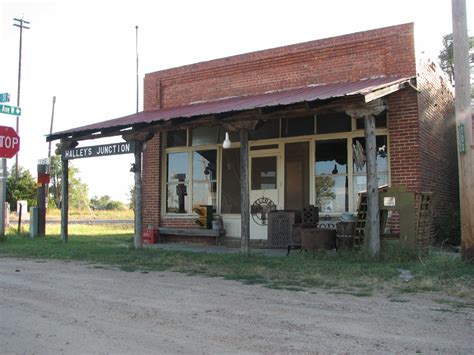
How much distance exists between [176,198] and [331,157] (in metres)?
4.99

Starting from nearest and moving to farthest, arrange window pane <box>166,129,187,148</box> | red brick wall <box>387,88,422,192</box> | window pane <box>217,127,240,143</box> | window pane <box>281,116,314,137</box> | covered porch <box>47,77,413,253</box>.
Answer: covered porch <box>47,77,413,253</box> → red brick wall <box>387,88,422,192</box> → window pane <box>281,116,314,137</box> → window pane <box>217,127,240,143</box> → window pane <box>166,129,187,148</box>

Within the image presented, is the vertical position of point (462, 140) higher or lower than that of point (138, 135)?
lower

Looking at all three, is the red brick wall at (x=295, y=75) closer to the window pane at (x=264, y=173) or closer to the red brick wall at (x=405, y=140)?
the red brick wall at (x=405, y=140)

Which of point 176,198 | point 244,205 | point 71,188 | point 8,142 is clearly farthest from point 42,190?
point 71,188

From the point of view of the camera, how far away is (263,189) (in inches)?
547

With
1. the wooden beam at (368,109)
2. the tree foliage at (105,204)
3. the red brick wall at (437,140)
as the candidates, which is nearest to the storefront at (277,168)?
the red brick wall at (437,140)

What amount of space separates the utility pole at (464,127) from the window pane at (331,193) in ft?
12.5

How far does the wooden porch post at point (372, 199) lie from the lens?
956cm

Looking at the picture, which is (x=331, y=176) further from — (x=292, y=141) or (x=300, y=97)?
(x=300, y=97)

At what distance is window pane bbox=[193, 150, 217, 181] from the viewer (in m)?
14.7

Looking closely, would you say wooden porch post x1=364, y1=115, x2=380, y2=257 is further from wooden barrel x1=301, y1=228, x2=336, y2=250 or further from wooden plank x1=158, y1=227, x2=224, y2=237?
wooden plank x1=158, y1=227, x2=224, y2=237

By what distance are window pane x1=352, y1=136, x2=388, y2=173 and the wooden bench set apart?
412 centimetres

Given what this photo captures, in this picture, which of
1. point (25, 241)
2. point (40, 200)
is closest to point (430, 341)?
point (25, 241)

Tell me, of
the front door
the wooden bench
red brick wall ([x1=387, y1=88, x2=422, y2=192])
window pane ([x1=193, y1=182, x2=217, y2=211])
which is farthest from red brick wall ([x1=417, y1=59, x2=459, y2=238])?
window pane ([x1=193, y1=182, x2=217, y2=211])
